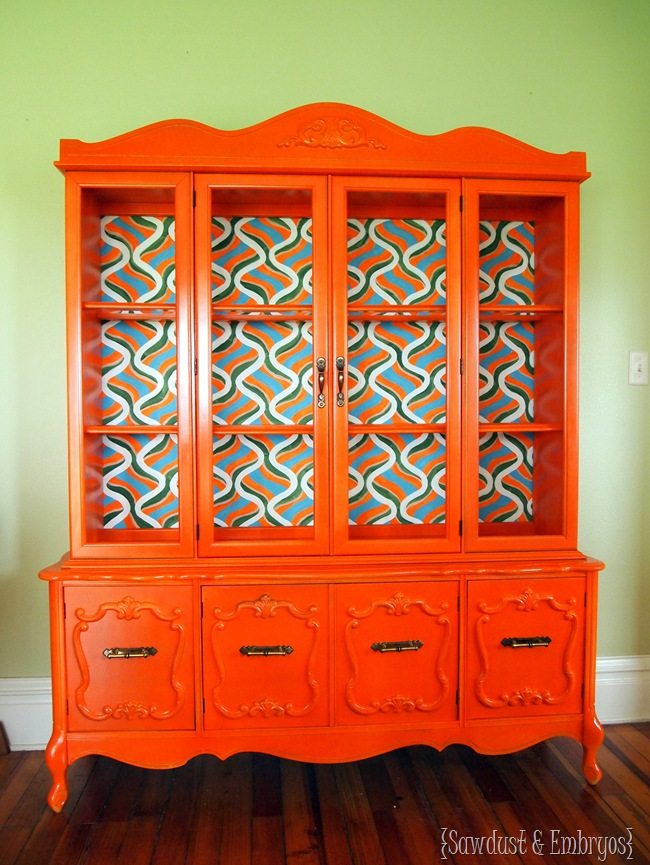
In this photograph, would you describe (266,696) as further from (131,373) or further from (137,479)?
(131,373)

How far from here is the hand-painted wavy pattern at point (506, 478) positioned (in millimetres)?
2248

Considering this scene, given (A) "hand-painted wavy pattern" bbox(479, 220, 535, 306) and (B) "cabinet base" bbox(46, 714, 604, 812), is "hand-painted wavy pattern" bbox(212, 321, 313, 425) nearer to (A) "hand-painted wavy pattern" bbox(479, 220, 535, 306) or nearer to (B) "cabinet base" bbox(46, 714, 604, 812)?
(A) "hand-painted wavy pattern" bbox(479, 220, 535, 306)

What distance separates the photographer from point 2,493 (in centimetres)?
222

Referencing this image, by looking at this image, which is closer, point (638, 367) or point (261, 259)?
point (261, 259)

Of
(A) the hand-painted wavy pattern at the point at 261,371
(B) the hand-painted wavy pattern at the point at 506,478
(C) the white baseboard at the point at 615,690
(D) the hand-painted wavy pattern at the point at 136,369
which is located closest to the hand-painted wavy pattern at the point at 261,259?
(A) the hand-painted wavy pattern at the point at 261,371

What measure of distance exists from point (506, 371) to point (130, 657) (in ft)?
5.46

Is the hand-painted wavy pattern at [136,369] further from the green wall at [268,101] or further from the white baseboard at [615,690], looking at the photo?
the white baseboard at [615,690]

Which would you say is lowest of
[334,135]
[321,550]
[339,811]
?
[339,811]

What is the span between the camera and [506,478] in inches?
88.9

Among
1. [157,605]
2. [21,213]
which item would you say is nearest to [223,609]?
[157,605]

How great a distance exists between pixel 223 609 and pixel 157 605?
0.67 ft

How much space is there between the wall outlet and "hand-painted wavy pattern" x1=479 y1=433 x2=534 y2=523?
1.72 feet

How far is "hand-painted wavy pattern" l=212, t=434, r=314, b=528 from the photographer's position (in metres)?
2.19

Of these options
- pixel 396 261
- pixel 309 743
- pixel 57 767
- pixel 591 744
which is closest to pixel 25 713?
pixel 57 767
